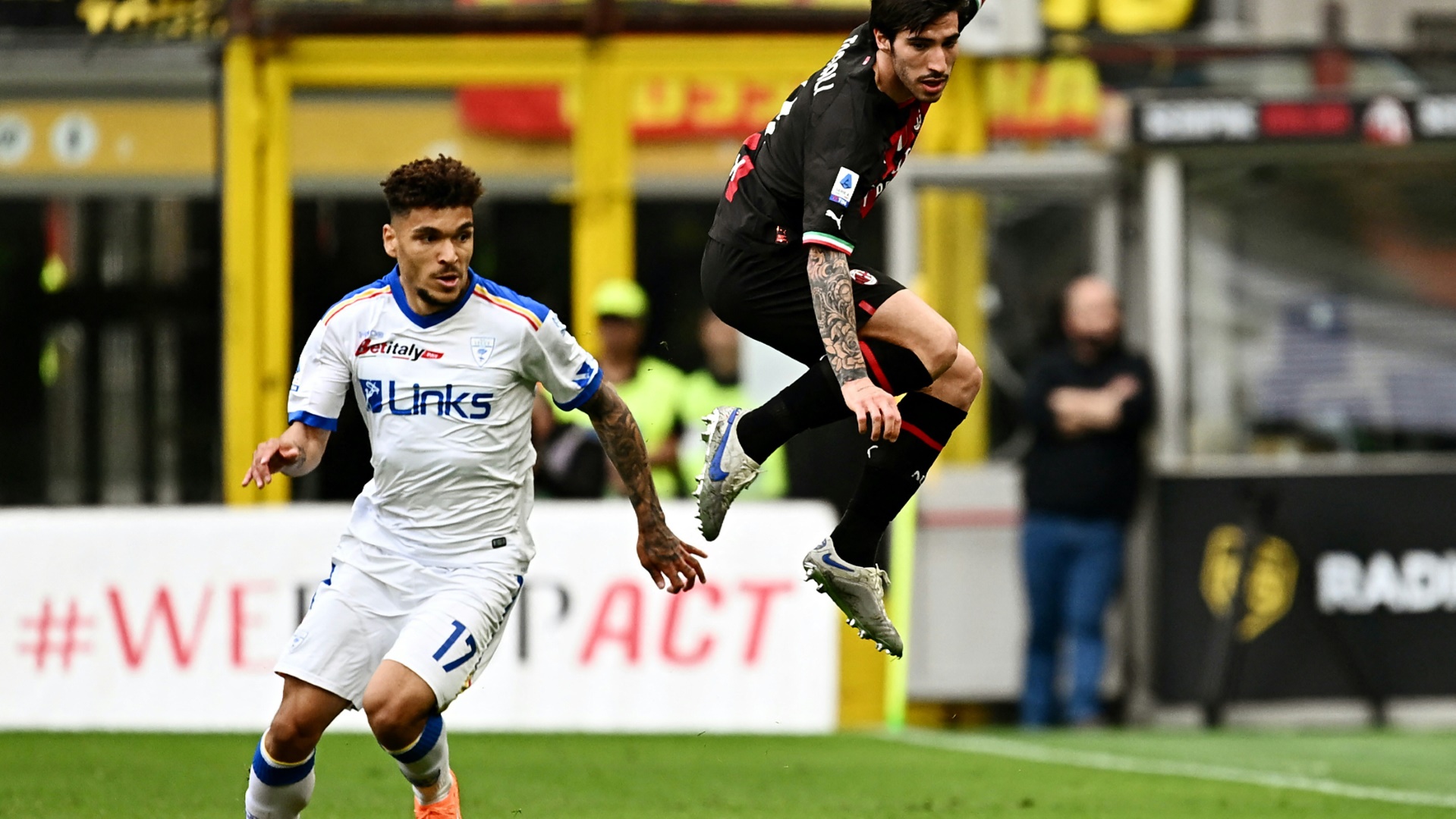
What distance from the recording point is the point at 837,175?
6.55 meters

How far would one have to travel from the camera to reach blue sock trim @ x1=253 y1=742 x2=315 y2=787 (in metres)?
6.89

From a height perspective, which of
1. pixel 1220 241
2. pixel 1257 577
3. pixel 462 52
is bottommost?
pixel 1257 577

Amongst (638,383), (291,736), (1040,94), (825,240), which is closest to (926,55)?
(825,240)

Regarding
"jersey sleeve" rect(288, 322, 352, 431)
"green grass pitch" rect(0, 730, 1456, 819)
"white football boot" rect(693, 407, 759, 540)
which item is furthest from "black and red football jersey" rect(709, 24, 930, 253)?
"green grass pitch" rect(0, 730, 1456, 819)

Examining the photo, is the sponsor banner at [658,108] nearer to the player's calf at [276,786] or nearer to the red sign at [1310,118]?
the red sign at [1310,118]

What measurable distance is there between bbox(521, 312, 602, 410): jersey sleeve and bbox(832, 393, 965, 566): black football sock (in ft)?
3.08

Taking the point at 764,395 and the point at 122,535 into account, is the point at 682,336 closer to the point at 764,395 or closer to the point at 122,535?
the point at 764,395

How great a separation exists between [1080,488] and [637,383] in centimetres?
243

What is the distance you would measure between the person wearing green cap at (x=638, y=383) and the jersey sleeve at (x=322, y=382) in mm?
4371

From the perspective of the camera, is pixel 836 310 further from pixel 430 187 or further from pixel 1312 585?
pixel 1312 585

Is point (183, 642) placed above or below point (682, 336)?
below

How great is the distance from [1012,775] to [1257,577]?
3088 mm

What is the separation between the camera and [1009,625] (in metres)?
12.8

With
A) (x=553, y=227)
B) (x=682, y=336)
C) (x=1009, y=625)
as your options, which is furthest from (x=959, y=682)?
(x=553, y=227)
